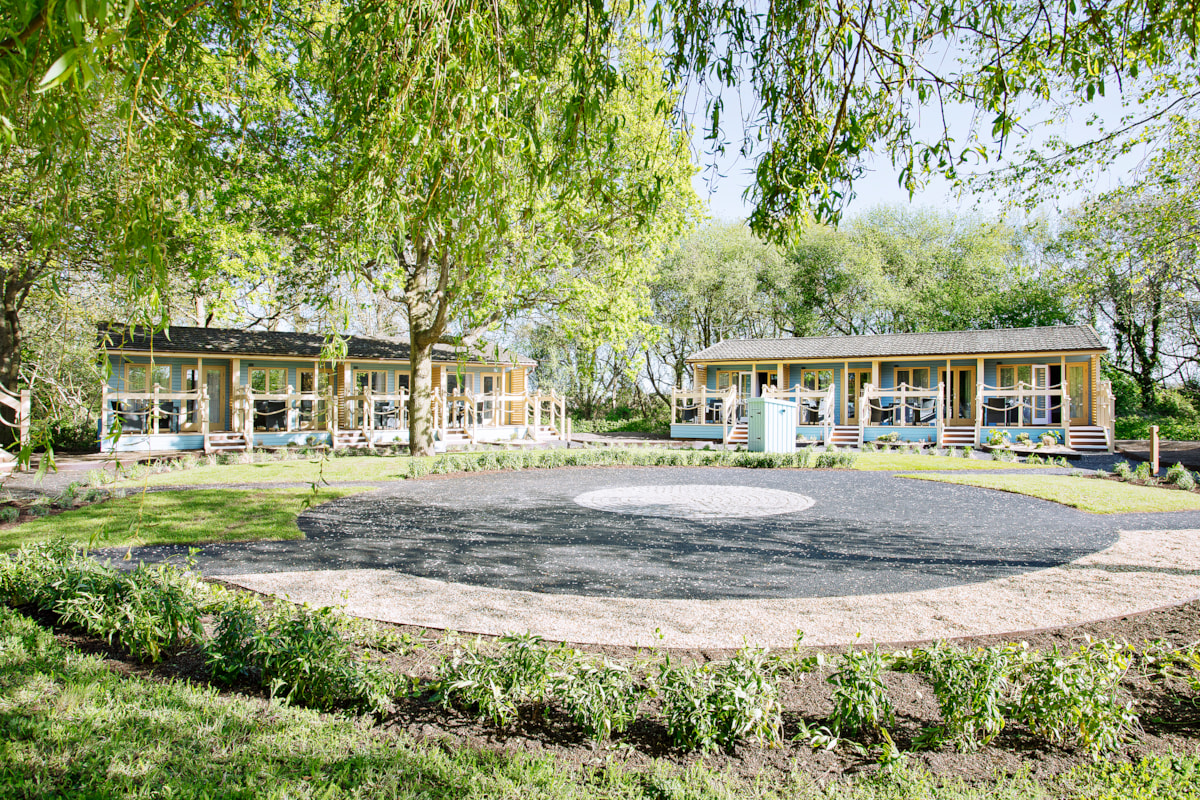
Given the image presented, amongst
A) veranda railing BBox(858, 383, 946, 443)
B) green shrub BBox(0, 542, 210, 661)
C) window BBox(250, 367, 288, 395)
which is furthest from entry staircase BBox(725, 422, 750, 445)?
green shrub BBox(0, 542, 210, 661)

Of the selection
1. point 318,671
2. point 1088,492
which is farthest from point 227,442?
point 1088,492

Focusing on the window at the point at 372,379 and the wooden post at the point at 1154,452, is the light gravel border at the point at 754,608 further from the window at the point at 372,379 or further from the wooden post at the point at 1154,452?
the window at the point at 372,379

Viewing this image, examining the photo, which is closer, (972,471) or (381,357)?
(972,471)

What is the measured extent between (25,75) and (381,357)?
21.0 meters

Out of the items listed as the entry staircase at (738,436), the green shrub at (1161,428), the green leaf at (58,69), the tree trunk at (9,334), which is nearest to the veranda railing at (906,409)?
the entry staircase at (738,436)

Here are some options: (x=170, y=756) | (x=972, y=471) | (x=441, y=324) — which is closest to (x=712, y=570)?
(x=170, y=756)

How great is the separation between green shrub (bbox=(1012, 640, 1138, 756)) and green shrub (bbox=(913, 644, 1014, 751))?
11 cm

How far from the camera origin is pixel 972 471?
13.7 m

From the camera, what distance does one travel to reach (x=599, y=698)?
2.80 metres

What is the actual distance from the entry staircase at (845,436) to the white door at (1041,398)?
580cm

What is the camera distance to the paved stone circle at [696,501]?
29.2 feet

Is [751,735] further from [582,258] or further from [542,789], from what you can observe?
[582,258]

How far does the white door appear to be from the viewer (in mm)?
22125

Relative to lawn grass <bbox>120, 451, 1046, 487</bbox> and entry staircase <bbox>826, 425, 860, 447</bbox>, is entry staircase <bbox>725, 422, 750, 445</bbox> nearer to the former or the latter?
entry staircase <bbox>826, 425, 860, 447</bbox>
